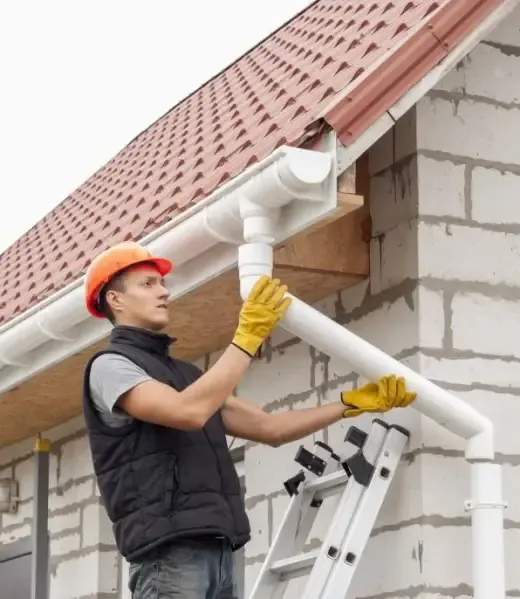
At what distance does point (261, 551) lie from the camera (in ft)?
19.0

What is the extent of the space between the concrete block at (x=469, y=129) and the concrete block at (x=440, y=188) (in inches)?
2.5

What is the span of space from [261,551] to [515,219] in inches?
65.8

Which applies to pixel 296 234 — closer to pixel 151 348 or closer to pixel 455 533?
pixel 151 348

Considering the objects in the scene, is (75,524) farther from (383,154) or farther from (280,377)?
(383,154)

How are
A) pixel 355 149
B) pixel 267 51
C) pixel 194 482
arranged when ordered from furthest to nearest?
pixel 267 51
pixel 355 149
pixel 194 482

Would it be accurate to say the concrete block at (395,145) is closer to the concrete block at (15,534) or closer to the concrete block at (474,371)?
the concrete block at (474,371)

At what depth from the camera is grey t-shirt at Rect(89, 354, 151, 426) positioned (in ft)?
13.9

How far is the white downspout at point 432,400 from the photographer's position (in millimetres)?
4637

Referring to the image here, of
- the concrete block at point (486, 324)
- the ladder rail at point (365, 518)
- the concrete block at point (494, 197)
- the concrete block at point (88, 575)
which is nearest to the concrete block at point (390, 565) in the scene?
the ladder rail at point (365, 518)

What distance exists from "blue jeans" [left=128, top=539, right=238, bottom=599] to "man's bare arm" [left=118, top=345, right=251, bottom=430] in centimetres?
39

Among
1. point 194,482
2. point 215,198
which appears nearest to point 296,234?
point 215,198

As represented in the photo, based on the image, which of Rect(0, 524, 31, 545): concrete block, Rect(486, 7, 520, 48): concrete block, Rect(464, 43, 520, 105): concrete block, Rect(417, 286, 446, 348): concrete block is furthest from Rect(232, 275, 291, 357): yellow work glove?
Rect(0, 524, 31, 545): concrete block

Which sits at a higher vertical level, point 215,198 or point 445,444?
point 215,198

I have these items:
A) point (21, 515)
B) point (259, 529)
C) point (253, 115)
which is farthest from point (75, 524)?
point (253, 115)
